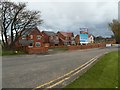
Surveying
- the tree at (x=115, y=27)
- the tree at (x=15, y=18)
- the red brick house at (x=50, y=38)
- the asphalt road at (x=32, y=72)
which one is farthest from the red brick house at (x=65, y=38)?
the asphalt road at (x=32, y=72)

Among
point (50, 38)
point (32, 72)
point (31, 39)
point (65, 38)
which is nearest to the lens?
point (32, 72)

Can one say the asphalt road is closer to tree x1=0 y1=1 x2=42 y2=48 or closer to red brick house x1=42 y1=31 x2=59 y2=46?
tree x1=0 y1=1 x2=42 y2=48

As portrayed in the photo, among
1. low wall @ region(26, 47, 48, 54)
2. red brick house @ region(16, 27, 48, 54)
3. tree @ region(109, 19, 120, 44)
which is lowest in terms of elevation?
low wall @ region(26, 47, 48, 54)

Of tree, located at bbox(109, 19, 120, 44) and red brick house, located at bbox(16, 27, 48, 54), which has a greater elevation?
tree, located at bbox(109, 19, 120, 44)

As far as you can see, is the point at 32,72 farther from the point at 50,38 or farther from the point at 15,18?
the point at 50,38

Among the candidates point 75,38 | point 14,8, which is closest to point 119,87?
point 14,8

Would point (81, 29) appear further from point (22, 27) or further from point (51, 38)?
point (51, 38)

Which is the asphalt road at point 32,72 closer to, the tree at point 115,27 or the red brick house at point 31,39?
the red brick house at point 31,39

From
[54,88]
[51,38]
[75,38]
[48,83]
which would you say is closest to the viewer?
[54,88]

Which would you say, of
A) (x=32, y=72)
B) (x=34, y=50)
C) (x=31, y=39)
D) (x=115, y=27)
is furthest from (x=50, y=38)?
(x=32, y=72)

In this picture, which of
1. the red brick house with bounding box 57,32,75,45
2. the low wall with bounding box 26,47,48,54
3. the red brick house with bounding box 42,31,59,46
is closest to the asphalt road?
the low wall with bounding box 26,47,48,54

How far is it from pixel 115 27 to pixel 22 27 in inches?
2381


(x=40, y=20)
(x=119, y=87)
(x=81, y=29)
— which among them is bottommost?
(x=119, y=87)

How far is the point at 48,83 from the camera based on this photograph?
790 cm
